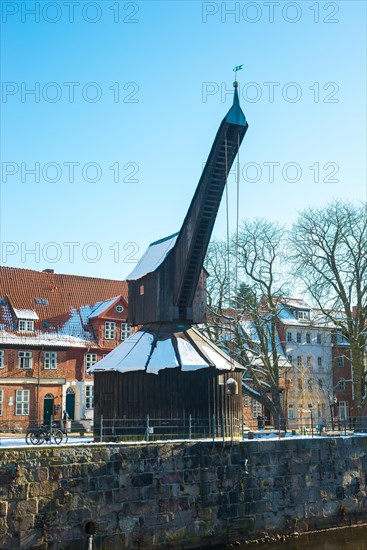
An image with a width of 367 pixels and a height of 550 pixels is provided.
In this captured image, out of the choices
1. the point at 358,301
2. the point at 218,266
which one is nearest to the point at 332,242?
the point at 358,301

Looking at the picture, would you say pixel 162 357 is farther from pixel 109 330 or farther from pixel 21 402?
pixel 109 330

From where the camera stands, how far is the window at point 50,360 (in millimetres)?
39656

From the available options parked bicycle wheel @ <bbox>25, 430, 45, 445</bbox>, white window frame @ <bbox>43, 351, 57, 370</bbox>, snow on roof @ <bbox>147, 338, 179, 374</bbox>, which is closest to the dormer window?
white window frame @ <bbox>43, 351, 57, 370</bbox>

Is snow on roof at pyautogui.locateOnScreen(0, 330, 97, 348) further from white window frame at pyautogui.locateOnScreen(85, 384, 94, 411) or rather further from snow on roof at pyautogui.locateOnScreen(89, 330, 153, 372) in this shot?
snow on roof at pyautogui.locateOnScreen(89, 330, 153, 372)

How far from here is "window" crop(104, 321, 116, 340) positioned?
42938 mm

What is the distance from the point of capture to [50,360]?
3991 centimetres

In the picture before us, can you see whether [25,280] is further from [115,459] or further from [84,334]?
[115,459]

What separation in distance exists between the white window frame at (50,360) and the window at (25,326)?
5.84ft

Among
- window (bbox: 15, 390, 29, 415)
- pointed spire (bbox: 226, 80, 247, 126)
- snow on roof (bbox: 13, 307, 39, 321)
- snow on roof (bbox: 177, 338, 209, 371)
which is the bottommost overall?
window (bbox: 15, 390, 29, 415)

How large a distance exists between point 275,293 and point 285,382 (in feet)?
41.4

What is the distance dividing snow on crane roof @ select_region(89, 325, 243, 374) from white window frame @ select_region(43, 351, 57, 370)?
13430mm

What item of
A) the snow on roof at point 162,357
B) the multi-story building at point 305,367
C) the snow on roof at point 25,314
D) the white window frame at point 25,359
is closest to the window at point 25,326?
the snow on roof at point 25,314

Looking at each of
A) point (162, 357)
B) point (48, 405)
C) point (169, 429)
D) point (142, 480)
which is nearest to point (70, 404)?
point (48, 405)

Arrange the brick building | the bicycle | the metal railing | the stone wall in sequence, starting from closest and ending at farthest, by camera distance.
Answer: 1. the stone wall
2. the bicycle
3. the metal railing
4. the brick building
